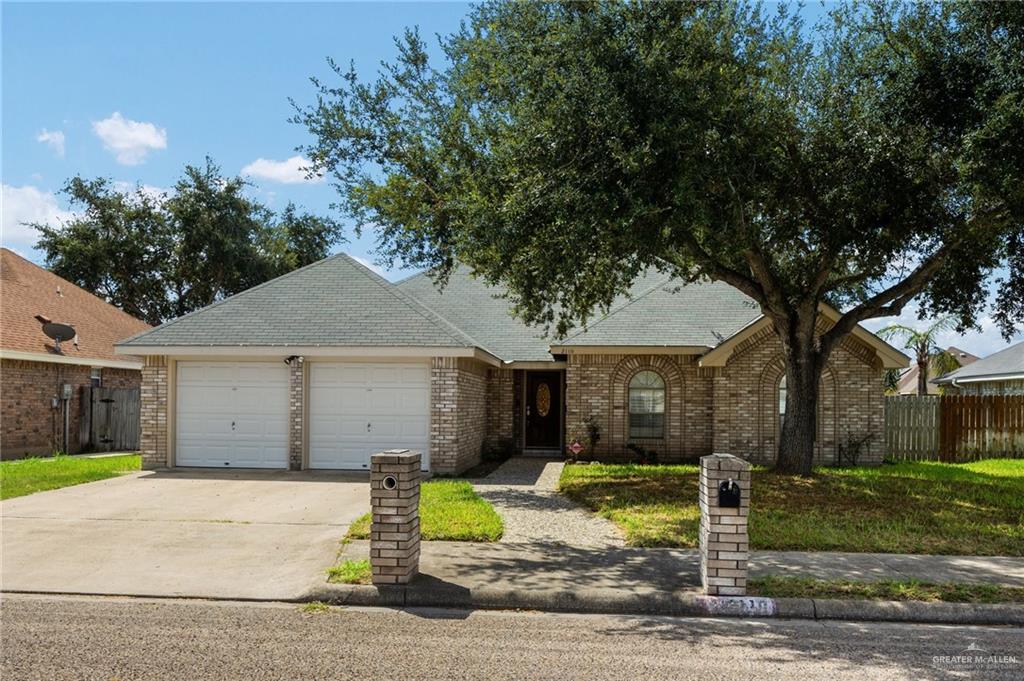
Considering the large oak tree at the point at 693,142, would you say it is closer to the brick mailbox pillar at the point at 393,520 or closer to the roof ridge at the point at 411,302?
the roof ridge at the point at 411,302

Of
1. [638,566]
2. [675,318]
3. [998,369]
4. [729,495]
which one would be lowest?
[638,566]

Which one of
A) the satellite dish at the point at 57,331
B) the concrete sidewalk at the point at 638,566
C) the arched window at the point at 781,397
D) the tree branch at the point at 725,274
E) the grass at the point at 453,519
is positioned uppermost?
the tree branch at the point at 725,274

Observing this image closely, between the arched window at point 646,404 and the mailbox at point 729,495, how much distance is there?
11.9m

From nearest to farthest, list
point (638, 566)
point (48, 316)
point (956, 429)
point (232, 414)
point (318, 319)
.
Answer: point (638, 566), point (232, 414), point (318, 319), point (956, 429), point (48, 316)

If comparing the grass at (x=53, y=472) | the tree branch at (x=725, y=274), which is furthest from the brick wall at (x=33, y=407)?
the tree branch at (x=725, y=274)

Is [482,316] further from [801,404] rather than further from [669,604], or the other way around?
[669,604]

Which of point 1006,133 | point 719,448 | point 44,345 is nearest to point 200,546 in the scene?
point 1006,133

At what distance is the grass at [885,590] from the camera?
7.07m

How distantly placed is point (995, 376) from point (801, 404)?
1731 centimetres

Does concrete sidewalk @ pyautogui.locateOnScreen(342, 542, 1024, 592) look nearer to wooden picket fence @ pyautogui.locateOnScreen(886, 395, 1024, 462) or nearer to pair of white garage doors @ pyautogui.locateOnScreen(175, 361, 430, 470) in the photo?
pair of white garage doors @ pyautogui.locateOnScreen(175, 361, 430, 470)

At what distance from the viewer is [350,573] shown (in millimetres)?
7625

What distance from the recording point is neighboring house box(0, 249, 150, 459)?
18.7m

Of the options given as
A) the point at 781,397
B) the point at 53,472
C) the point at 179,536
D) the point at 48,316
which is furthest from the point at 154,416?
the point at 781,397

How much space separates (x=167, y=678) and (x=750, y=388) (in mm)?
15354
